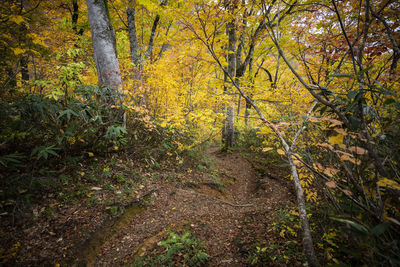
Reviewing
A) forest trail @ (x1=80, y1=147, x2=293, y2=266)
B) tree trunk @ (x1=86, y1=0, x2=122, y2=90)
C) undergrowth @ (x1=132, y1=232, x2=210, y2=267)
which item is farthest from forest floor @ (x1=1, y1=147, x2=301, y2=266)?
tree trunk @ (x1=86, y1=0, x2=122, y2=90)

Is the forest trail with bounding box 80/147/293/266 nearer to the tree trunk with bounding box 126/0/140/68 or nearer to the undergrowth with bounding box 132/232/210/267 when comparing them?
the undergrowth with bounding box 132/232/210/267

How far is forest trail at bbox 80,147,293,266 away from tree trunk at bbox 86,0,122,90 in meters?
3.00

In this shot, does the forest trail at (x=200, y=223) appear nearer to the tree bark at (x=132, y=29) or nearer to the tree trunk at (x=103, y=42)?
the tree trunk at (x=103, y=42)

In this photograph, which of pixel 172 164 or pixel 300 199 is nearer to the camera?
pixel 300 199

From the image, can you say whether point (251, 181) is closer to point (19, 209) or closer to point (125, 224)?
point (125, 224)

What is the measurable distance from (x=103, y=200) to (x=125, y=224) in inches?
24.2

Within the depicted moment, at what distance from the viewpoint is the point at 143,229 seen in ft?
9.13

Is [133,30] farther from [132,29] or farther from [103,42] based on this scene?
[103,42]

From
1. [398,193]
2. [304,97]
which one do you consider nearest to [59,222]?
[398,193]

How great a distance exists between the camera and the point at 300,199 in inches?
70.2

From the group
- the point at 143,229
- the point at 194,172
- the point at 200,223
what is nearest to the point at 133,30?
the point at 194,172

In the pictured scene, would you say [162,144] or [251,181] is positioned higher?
[162,144]

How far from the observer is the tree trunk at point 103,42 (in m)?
3.68

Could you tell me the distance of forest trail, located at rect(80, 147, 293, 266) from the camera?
225 centimetres
